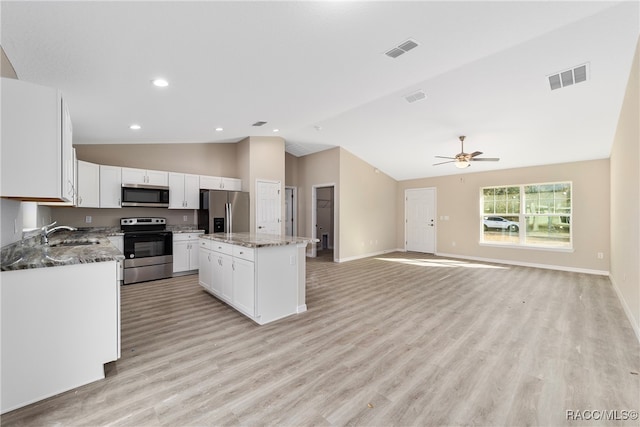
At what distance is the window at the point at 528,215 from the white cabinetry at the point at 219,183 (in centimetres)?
614

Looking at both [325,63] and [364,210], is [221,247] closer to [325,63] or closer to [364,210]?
[325,63]

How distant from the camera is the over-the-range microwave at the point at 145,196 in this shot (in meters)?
4.77

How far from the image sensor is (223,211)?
5629 mm

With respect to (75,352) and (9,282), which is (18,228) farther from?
(75,352)

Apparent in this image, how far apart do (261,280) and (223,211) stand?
306cm

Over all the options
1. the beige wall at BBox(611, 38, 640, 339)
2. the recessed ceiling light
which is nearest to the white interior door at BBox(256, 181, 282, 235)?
the recessed ceiling light

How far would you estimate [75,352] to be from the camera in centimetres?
191

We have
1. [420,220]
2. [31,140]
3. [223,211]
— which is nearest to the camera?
[31,140]

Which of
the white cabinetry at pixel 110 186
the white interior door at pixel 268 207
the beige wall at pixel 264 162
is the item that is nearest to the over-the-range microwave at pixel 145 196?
the white cabinetry at pixel 110 186

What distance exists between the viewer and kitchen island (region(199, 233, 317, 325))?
2.98 meters

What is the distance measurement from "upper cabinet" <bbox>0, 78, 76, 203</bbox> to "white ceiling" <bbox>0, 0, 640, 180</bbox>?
444mm

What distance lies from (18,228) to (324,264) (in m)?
4.99

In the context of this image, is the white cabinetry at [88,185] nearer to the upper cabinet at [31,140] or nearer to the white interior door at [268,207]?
the white interior door at [268,207]

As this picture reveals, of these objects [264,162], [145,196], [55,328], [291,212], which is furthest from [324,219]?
[55,328]
